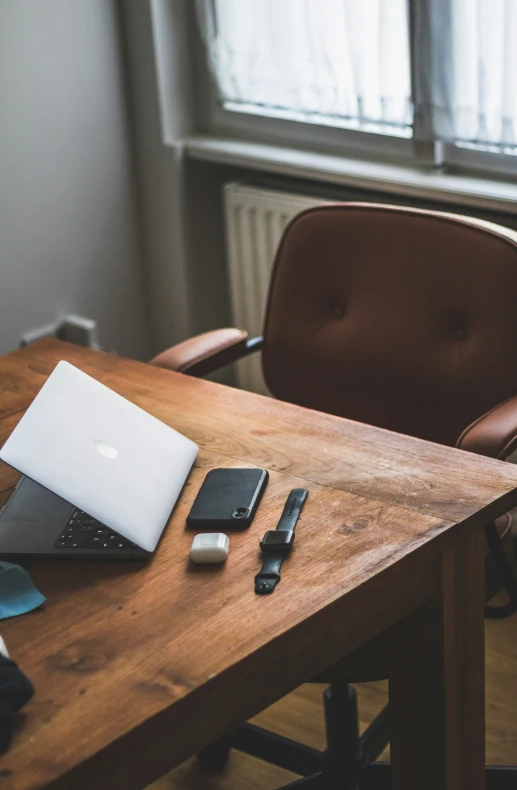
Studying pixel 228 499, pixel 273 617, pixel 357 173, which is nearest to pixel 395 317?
pixel 228 499

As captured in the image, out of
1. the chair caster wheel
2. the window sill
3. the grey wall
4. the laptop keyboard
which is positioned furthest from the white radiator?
the laptop keyboard

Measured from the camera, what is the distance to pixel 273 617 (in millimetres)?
1137

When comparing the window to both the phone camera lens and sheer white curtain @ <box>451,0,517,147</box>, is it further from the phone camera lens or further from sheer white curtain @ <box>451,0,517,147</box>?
the phone camera lens

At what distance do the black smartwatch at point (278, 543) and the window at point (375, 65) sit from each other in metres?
1.32

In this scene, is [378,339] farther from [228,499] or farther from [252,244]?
[252,244]

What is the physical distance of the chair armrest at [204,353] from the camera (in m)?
1.87

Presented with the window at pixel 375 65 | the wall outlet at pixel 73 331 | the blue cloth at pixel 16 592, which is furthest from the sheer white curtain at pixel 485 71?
the blue cloth at pixel 16 592

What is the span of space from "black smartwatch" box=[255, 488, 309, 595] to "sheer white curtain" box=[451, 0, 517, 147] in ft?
4.23

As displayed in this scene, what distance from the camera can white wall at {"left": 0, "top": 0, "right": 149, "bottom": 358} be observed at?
2701 mm

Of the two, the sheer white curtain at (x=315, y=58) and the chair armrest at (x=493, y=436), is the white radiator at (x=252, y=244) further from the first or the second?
the chair armrest at (x=493, y=436)

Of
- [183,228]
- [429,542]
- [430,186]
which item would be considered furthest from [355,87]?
[429,542]

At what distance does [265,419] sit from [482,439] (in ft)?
1.03

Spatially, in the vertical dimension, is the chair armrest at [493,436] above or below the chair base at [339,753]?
above

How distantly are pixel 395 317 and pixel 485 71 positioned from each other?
74 centimetres
